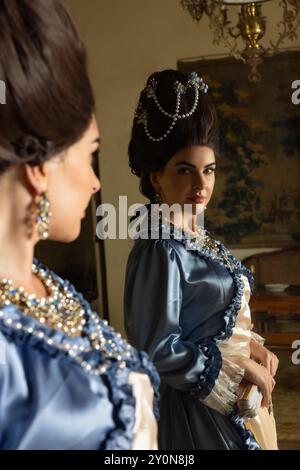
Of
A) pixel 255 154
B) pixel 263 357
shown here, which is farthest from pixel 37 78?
pixel 255 154

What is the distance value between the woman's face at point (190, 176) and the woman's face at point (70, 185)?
2.24 feet

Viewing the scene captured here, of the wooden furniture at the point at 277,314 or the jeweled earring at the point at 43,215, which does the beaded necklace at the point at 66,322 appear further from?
the wooden furniture at the point at 277,314

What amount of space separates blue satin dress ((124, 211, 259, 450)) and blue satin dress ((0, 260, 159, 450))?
586mm

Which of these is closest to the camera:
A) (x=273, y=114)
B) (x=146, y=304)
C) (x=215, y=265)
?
(x=146, y=304)

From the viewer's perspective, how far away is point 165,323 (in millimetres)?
1421

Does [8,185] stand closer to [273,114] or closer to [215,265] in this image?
[215,265]

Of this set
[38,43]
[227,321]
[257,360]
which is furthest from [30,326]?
[257,360]

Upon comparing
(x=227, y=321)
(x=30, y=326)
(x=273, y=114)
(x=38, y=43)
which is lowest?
(x=227, y=321)

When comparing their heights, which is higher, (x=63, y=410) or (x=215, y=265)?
(x=215, y=265)

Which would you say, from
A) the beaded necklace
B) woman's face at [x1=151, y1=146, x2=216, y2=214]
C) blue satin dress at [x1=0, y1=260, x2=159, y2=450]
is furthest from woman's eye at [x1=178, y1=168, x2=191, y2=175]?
blue satin dress at [x1=0, y1=260, x2=159, y2=450]

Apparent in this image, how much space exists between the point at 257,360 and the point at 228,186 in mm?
2996

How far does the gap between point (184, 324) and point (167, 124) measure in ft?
1.58

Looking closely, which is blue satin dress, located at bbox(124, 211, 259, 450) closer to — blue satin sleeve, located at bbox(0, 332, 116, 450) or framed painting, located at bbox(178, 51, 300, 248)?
blue satin sleeve, located at bbox(0, 332, 116, 450)

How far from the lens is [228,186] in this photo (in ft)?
14.9
